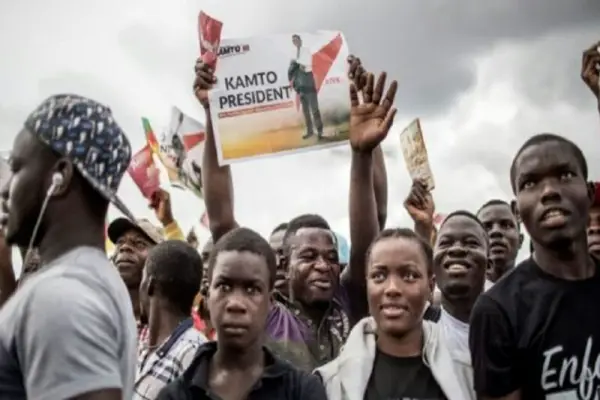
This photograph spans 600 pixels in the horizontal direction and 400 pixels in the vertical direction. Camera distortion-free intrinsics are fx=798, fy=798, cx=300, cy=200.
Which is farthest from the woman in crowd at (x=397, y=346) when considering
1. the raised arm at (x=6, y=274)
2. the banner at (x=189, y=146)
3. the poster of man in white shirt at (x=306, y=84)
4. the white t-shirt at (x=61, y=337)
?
the banner at (x=189, y=146)

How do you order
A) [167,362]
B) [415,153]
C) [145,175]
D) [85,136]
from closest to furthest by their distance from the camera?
[85,136] < [167,362] < [415,153] < [145,175]

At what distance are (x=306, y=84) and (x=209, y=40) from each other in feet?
2.22

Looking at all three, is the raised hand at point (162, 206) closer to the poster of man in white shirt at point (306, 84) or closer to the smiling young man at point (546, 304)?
the poster of man in white shirt at point (306, 84)

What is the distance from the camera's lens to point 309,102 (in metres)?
5.09

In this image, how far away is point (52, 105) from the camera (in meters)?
2.14

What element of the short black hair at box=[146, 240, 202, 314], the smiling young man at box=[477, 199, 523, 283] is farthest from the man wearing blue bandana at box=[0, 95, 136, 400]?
the smiling young man at box=[477, 199, 523, 283]

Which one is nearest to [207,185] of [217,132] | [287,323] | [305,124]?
[217,132]

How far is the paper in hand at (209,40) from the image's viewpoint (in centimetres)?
505

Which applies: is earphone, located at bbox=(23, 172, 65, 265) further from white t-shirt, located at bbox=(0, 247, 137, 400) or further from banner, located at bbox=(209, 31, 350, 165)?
banner, located at bbox=(209, 31, 350, 165)

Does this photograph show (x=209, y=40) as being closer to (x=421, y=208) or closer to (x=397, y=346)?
(x=421, y=208)

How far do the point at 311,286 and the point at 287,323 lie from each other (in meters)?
0.29

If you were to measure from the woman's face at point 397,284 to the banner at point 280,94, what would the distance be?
1564 millimetres

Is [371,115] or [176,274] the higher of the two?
[371,115]

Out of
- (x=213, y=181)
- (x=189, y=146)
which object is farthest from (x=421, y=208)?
(x=189, y=146)
